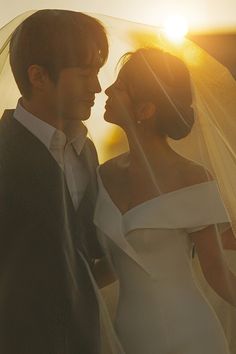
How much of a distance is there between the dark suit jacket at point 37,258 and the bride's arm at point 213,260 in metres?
0.17

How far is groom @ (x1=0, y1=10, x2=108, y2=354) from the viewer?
2.32 feet

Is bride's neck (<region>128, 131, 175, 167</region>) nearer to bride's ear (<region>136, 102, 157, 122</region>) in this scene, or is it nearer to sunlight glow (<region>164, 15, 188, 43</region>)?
bride's ear (<region>136, 102, 157, 122</region>)

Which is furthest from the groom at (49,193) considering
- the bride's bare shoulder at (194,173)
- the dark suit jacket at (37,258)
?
the bride's bare shoulder at (194,173)

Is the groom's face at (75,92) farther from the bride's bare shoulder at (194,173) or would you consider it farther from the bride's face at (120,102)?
the bride's bare shoulder at (194,173)

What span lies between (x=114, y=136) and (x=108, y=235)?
150mm

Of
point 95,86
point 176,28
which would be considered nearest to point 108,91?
point 95,86

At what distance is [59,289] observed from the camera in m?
0.71

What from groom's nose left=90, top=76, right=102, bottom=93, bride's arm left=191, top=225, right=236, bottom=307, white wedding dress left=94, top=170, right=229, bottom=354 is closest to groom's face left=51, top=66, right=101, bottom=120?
groom's nose left=90, top=76, right=102, bottom=93

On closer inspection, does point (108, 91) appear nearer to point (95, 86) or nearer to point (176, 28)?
point (95, 86)

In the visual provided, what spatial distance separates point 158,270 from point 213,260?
0.09 m

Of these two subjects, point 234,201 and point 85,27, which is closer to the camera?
point 85,27

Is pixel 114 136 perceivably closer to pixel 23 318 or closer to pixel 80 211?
pixel 80 211

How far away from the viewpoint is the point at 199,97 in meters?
0.87

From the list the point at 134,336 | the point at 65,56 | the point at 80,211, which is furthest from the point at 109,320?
the point at 65,56
